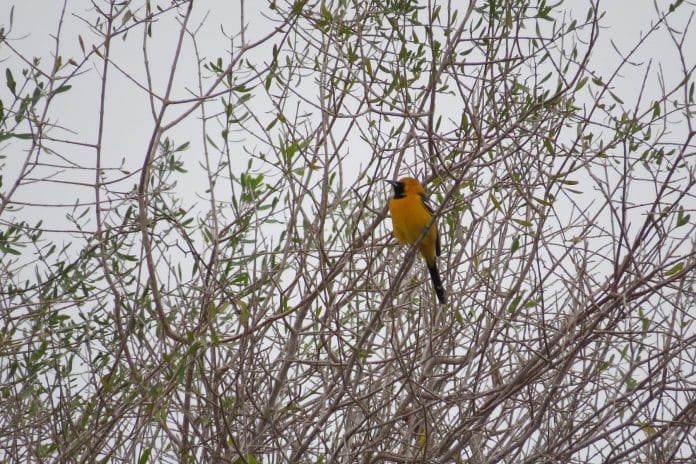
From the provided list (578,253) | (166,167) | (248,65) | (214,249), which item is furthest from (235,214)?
(578,253)

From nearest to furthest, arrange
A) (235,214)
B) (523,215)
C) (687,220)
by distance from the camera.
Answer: (687,220)
(235,214)
(523,215)

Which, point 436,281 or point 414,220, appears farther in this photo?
point 414,220

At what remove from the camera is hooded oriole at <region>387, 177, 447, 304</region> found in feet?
15.4

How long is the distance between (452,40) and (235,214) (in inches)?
51.4

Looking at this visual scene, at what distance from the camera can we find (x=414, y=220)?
496 centimetres

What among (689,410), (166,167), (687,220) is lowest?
(689,410)

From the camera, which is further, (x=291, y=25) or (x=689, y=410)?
(x=291, y=25)

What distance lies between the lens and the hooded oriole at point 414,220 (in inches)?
185

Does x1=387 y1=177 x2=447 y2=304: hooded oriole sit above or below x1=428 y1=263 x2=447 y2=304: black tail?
above

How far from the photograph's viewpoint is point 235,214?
388 centimetres

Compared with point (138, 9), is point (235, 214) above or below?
below

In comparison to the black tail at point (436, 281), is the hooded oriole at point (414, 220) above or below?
above

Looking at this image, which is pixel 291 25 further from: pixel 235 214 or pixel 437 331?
pixel 437 331

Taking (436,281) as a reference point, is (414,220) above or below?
above
